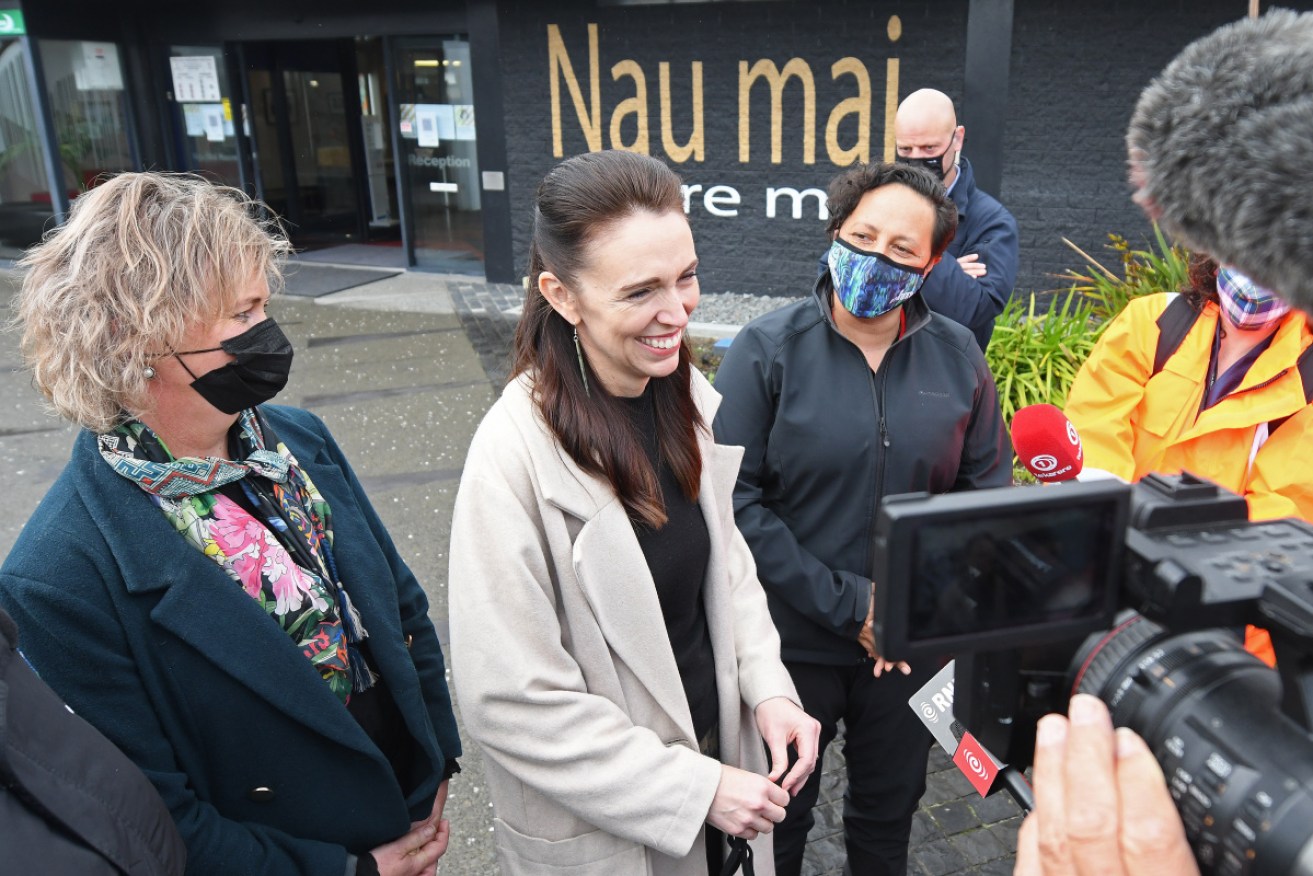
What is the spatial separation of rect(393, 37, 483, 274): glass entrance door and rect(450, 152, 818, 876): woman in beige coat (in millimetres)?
9382

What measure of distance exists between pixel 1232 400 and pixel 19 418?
7482 millimetres

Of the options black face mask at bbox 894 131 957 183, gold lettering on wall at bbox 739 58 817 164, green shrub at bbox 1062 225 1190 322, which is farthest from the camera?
gold lettering on wall at bbox 739 58 817 164

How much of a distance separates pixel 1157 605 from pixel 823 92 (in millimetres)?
8391

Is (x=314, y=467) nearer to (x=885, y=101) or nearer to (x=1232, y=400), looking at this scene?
(x=1232, y=400)

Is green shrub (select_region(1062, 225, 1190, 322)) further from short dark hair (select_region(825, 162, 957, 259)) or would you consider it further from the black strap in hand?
the black strap in hand

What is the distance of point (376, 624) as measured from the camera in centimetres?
186

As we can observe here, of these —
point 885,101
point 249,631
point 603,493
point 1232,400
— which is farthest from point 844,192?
point 885,101

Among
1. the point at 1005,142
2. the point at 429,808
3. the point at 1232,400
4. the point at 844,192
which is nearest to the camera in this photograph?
the point at 429,808

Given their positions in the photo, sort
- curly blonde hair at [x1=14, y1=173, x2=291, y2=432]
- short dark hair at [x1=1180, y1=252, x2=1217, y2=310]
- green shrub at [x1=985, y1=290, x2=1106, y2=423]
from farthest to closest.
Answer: green shrub at [x1=985, y1=290, x2=1106, y2=423], short dark hair at [x1=1180, y1=252, x2=1217, y2=310], curly blonde hair at [x1=14, y1=173, x2=291, y2=432]

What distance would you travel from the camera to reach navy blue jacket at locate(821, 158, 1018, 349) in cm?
348

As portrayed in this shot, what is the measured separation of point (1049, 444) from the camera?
7.14 ft

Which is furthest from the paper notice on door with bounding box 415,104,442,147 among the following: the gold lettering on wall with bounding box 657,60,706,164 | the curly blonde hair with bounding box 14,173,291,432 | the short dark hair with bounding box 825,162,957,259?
the curly blonde hair with bounding box 14,173,291,432

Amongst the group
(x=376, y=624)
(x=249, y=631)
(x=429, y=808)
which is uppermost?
(x=249, y=631)

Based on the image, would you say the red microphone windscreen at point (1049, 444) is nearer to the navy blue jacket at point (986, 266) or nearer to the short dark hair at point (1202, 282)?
the short dark hair at point (1202, 282)
